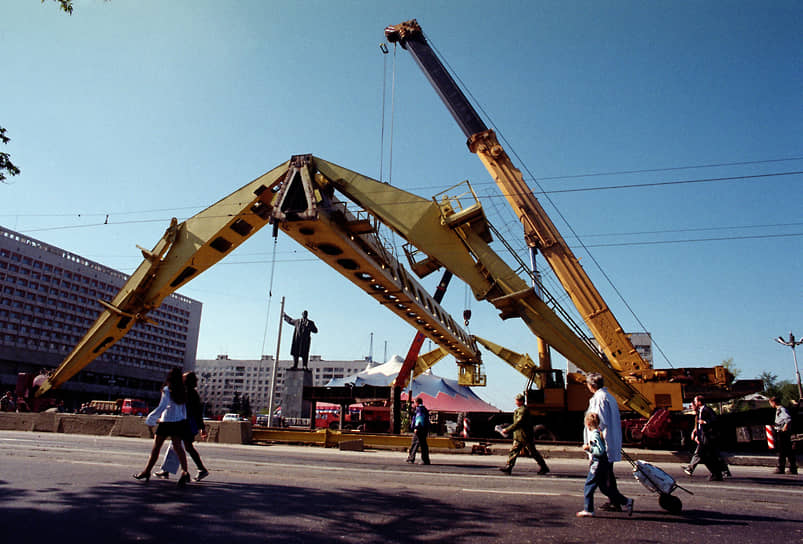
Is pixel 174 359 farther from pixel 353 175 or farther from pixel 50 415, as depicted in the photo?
pixel 353 175

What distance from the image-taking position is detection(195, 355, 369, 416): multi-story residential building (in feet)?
418

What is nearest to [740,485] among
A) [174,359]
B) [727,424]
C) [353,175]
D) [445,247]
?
[445,247]

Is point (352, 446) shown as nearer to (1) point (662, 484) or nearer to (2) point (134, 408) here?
(1) point (662, 484)

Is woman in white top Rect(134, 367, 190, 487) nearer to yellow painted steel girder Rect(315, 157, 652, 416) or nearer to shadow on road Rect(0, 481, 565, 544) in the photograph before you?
shadow on road Rect(0, 481, 565, 544)

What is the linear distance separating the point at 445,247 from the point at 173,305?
92956 millimetres

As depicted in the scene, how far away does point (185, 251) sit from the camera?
1541cm

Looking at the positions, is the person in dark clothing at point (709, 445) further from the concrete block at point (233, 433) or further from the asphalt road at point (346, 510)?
the concrete block at point (233, 433)

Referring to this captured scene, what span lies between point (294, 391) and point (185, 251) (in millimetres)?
20930

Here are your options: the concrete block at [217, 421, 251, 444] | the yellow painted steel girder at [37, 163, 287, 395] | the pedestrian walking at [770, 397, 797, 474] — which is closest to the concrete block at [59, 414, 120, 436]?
the yellow painted steel girder at [37, 163, 287, 395]

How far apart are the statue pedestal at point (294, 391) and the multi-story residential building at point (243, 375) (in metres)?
92.6

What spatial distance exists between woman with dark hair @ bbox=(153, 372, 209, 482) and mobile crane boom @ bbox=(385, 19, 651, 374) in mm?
15055

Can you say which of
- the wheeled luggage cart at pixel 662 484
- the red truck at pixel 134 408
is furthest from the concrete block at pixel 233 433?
the red truck at pixel 134 408

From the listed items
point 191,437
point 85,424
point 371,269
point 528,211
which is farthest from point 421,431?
point 85,424

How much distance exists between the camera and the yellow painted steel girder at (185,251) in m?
14.3
